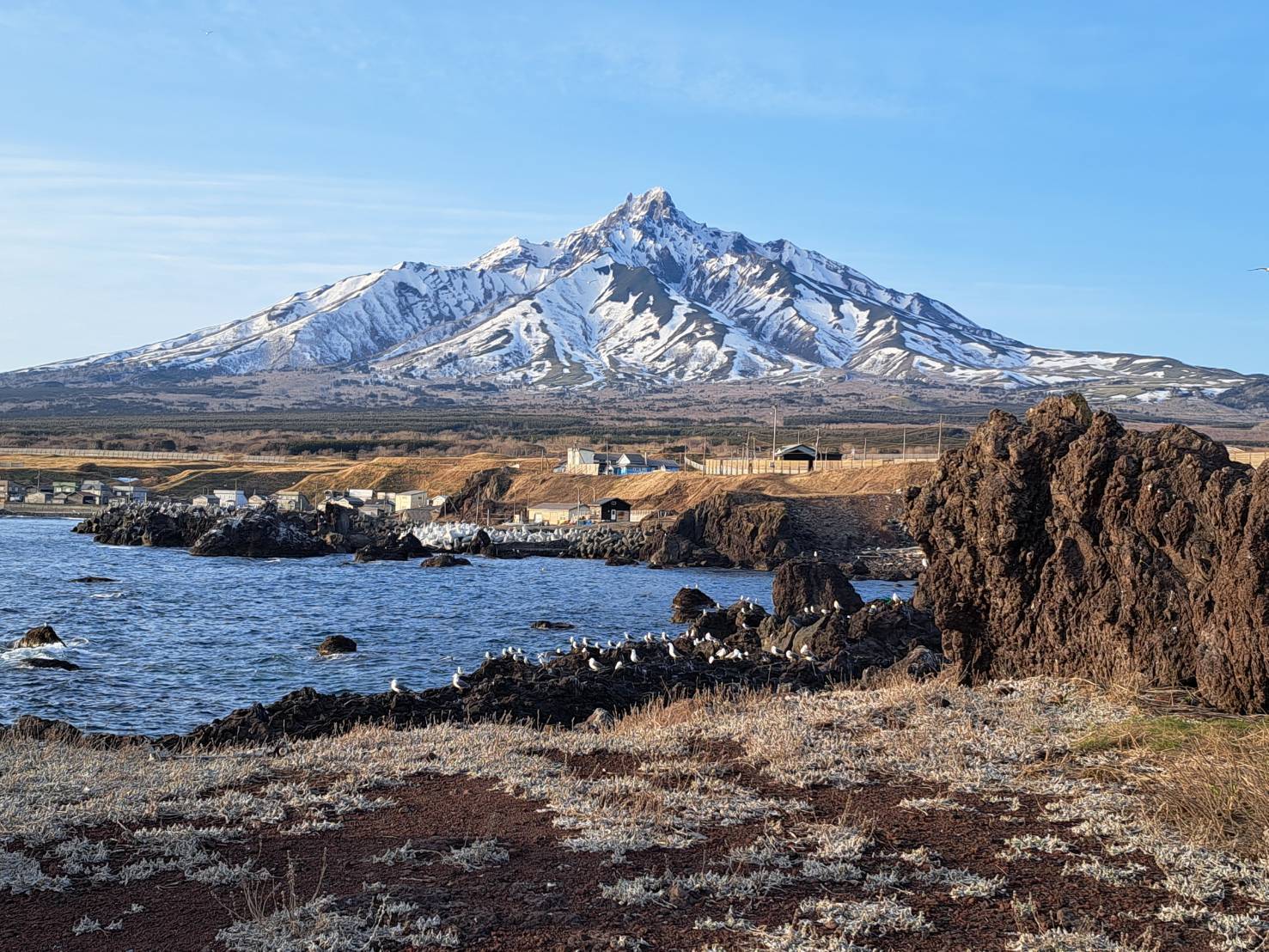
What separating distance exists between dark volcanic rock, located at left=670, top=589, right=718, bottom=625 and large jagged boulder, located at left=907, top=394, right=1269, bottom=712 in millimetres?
23850

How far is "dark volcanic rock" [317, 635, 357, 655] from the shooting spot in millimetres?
30766

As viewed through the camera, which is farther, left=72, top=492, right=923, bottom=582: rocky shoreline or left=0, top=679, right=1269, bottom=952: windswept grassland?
left=72, top=492, right=923, bottom=582: rocky shoreline

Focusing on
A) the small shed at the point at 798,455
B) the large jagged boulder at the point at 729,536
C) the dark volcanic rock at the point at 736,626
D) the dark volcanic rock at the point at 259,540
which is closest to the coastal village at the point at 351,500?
the dark volcanic rock at the point at 259,540

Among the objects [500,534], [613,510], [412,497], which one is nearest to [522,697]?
[500,534]

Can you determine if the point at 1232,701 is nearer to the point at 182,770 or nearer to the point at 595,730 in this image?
the point at 595,730

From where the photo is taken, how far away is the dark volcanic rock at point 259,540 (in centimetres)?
6462

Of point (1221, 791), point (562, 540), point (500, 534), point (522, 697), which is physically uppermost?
point (1221, 791)

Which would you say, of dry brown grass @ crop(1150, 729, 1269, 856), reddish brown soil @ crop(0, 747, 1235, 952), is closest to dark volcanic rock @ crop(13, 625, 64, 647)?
reddish brown soil @ crop(0, 747, 1235, 952)

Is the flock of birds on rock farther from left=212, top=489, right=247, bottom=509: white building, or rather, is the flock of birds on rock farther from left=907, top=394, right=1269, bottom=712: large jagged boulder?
left=907, top=394, right=1269, bottom=712: large jagged boulder

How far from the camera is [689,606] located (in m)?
39.3

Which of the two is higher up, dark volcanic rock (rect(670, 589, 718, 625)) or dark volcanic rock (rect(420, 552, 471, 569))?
dark volcanic rock (rect(670, 589, 718, 625))

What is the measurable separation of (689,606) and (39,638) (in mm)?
19916

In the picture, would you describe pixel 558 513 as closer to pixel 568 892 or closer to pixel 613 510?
pixel 613 510

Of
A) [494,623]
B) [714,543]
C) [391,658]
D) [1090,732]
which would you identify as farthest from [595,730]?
[714,543]
